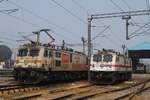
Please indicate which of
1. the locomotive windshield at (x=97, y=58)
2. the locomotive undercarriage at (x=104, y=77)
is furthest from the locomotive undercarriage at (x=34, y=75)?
the locomotive windshield at (x=97, y=58)

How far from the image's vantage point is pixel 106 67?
1150 inches

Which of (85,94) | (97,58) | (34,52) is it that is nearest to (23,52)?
(34,52)

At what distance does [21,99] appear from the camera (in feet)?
52.2

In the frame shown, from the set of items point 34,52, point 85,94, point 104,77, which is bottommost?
point 85,94

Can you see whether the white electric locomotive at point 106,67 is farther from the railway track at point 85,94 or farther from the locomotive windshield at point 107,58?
the railway track at point 85,94

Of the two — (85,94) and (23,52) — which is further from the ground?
(23,52)

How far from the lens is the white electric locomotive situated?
28938 millimetres

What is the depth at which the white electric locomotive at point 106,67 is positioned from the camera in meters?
28.9

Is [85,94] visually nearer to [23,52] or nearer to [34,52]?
[34,52]

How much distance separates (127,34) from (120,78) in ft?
14.5

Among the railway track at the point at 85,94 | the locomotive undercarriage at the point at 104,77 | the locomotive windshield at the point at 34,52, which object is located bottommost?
the railway track at the point at 85,94

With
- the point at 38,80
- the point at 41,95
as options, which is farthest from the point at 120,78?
the point at 41,95

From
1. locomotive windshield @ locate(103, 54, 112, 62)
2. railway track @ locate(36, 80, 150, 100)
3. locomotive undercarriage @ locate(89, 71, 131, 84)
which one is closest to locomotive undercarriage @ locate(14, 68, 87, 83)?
locomotive undercarriage @ locate(89, 71, 131, 84)

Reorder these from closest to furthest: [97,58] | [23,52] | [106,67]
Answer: [23,52], [106,67], [97,58]
